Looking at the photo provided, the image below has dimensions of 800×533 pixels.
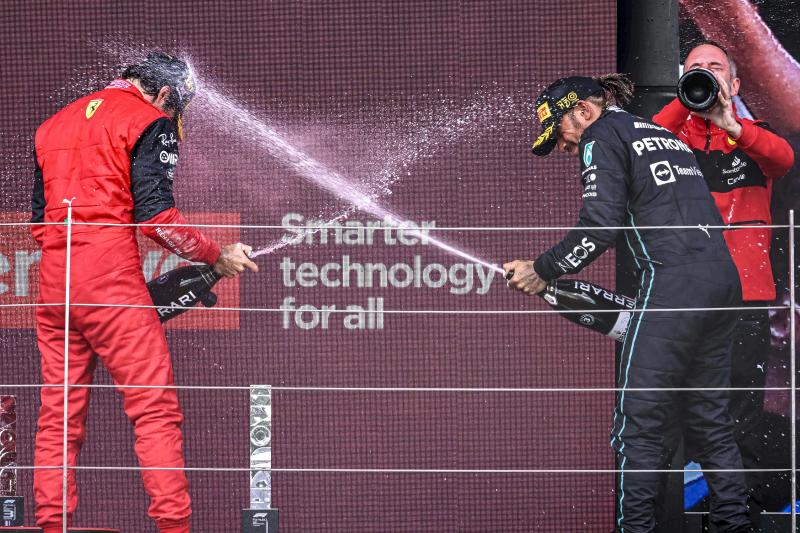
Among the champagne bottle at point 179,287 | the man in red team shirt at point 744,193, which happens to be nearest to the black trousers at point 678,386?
the man in red team shirt at point 744,193

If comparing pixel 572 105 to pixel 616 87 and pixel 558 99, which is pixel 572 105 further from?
pixel 616 87

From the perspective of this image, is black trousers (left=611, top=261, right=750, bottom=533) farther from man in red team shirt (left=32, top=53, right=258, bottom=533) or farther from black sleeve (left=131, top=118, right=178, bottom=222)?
black sleeve (left=131, top=118, right=178, bottom=222)

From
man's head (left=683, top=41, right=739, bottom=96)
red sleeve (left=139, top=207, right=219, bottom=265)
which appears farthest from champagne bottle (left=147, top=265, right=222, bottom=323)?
man's head (left=683, top=41, right=739, bottom=96)

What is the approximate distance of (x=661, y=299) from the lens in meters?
3.08

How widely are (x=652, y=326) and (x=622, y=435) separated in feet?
1.17

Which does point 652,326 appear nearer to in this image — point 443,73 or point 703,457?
point 703,457

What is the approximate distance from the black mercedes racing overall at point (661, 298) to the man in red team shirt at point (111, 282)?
1183 millimetres

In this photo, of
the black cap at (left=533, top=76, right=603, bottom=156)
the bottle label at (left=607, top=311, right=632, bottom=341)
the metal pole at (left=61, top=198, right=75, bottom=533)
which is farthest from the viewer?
the bottle label at (left=607, top=311, right=632, bottom=341)

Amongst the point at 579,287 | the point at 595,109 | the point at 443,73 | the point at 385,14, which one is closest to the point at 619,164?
the point at 595,109

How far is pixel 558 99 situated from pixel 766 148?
2.45ft

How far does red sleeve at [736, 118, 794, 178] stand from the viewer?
11.4ft

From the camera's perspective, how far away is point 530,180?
3562 millimetres

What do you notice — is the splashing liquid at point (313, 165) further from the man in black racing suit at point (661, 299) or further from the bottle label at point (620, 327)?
the man in black racing suit at point (661, 299)

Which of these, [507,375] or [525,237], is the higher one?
[525,237]
